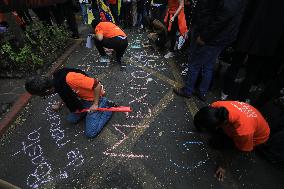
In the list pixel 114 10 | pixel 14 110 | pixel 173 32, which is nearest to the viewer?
pixel 14 110

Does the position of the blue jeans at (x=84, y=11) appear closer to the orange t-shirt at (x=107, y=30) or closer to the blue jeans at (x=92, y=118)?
the orange t-shirt at (x=107, y=30)

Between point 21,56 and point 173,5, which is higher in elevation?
point 173,5

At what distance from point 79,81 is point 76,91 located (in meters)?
0.26

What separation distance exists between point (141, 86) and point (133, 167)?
2.03 m

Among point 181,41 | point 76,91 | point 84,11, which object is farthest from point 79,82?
point 84,11

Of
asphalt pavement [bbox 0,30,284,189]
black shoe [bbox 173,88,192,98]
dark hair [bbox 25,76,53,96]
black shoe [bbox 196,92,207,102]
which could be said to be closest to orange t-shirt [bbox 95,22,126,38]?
asphalt pavement [bbox 0,30,284,189]

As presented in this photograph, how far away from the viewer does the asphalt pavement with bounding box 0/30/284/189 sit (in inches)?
127

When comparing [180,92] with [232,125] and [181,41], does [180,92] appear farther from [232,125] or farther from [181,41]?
[232,125]

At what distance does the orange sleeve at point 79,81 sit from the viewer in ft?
11.3

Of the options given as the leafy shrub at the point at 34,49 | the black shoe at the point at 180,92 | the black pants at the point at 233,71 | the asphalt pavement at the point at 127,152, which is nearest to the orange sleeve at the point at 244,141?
the asphalt pavement at the point at 127,152

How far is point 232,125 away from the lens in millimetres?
2865

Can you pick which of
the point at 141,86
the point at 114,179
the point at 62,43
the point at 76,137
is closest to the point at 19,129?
the point at 76,137

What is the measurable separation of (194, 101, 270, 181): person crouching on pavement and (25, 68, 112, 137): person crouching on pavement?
161cm

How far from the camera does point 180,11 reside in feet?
17.3
